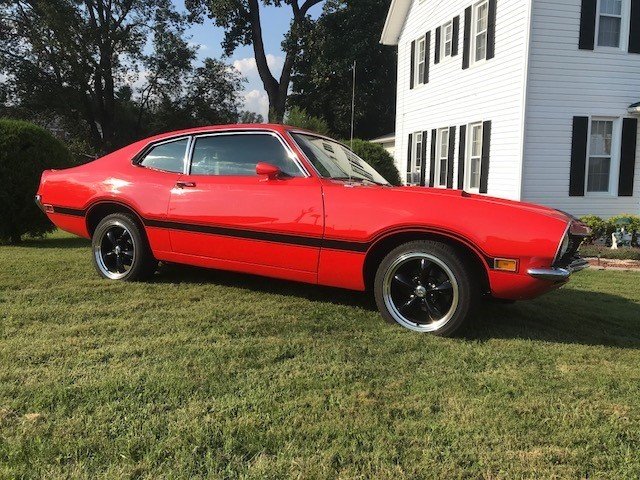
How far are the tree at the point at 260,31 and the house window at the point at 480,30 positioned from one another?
17.3m

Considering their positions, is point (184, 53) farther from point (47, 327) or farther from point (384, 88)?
point (47, 327)

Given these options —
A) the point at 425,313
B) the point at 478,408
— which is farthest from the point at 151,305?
the point at 478,408

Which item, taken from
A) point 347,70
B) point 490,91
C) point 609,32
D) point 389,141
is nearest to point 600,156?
point 609,32

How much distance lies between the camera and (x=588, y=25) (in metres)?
10.6

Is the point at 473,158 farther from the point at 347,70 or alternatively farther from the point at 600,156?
the point at 347,70

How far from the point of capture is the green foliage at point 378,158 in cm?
1502

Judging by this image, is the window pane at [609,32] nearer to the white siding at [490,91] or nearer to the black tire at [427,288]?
the white siding at [490,91]

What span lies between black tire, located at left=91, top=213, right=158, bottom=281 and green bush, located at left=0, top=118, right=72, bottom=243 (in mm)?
3634

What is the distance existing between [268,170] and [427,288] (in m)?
1.53

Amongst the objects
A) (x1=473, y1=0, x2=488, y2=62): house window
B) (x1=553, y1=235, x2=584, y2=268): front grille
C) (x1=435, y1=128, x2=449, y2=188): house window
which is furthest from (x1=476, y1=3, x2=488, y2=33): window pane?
(x1=553, y1=235, x2=584, y2=268): front grille

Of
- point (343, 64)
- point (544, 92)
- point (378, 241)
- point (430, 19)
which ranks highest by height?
point (343, 64)

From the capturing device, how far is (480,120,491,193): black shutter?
11.7 metres

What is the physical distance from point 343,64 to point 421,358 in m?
28.2

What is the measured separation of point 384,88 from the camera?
33656mm
